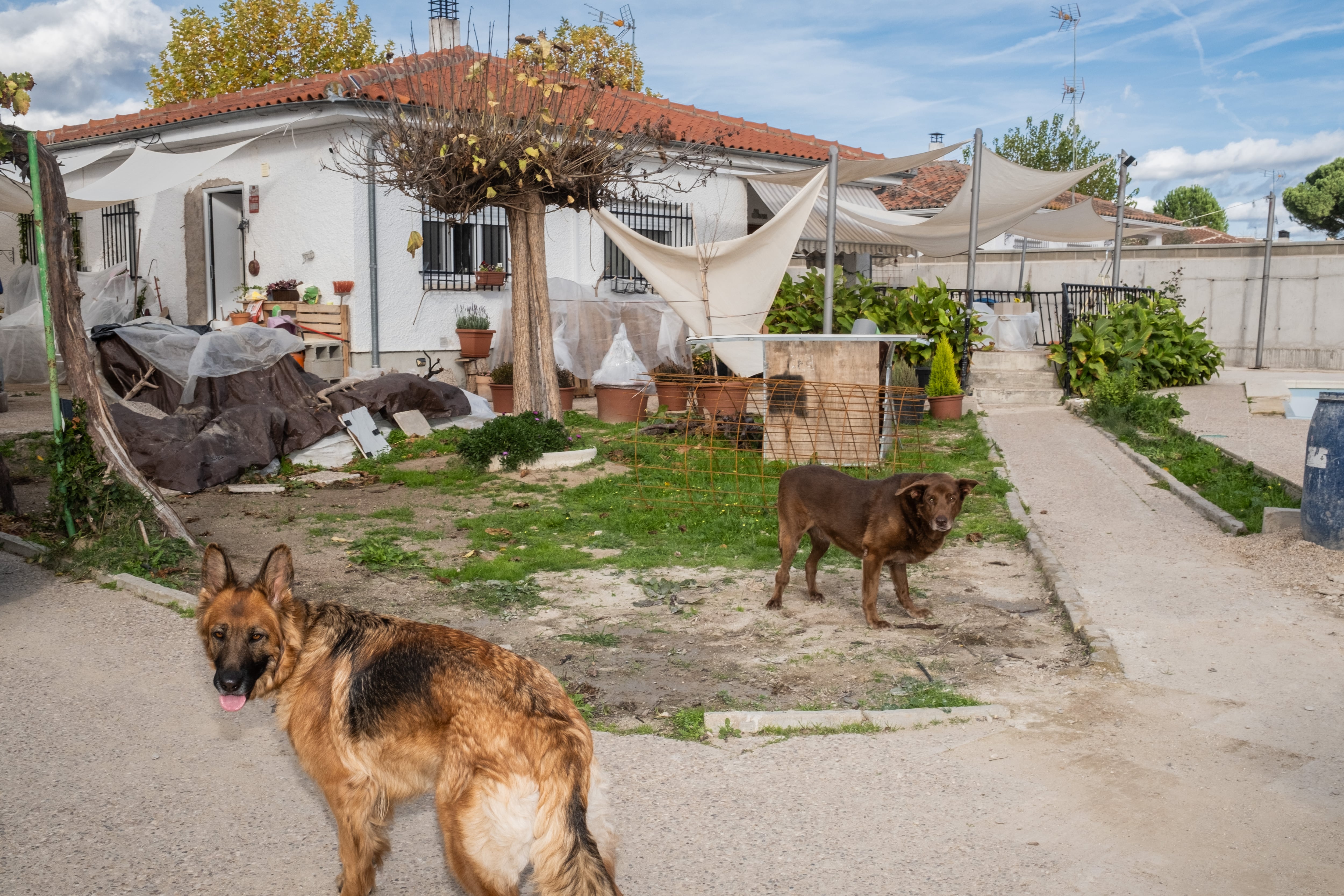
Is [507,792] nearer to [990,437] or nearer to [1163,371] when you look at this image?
[990,437]

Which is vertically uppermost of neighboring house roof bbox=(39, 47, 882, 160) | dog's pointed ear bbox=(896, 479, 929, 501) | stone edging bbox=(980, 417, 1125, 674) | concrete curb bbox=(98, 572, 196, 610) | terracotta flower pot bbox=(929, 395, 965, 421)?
neighboring house roof bbox=(39, 47, 882, 160)

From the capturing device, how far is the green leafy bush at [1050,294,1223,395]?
1617 cm

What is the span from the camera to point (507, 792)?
2.55m

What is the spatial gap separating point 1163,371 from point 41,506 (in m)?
15.8

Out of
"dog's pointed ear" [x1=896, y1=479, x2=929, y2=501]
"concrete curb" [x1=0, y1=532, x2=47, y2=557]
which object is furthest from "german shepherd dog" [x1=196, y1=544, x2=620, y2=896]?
"concrete curb" [x1=0, y1=532, x2=47, y2=557]

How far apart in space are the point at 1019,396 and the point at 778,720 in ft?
44.1

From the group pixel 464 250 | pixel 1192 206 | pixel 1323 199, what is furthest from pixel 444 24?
pixel 1192 206

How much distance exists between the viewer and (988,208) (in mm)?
17688

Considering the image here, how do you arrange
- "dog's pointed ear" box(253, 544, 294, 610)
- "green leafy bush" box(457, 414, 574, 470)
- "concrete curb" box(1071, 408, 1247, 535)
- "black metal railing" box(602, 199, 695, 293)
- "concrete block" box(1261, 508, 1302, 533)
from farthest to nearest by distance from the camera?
"black metal railing" box(602, 199, 695, 293), "green leafy bush" box(457, 414, 574, 470), "concrete curb" box(1071, 408, 1247, 535), "concrete block" box(1261, 508, 1302, 533), "dog's pointed ear" box(253, 544, 294, 610)

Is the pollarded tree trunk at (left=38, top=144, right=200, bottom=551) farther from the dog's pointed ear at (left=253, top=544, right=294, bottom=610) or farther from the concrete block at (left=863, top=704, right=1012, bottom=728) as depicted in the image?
the concrete block at (left=863, top=704, right=1012, bottom=728)

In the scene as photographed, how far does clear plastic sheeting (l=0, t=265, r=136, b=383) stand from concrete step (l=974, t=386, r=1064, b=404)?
42.4 feet

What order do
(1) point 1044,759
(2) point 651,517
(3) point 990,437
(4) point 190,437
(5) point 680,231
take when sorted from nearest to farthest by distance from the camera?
1. (1) point 1044,759
2. (2) point 651,517
3. (4) point 190,437
4. (3) point 990,437
5. (5) point 680,231

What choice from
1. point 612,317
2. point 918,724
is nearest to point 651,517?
point 918,724

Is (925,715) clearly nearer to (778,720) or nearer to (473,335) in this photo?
(778,720)
